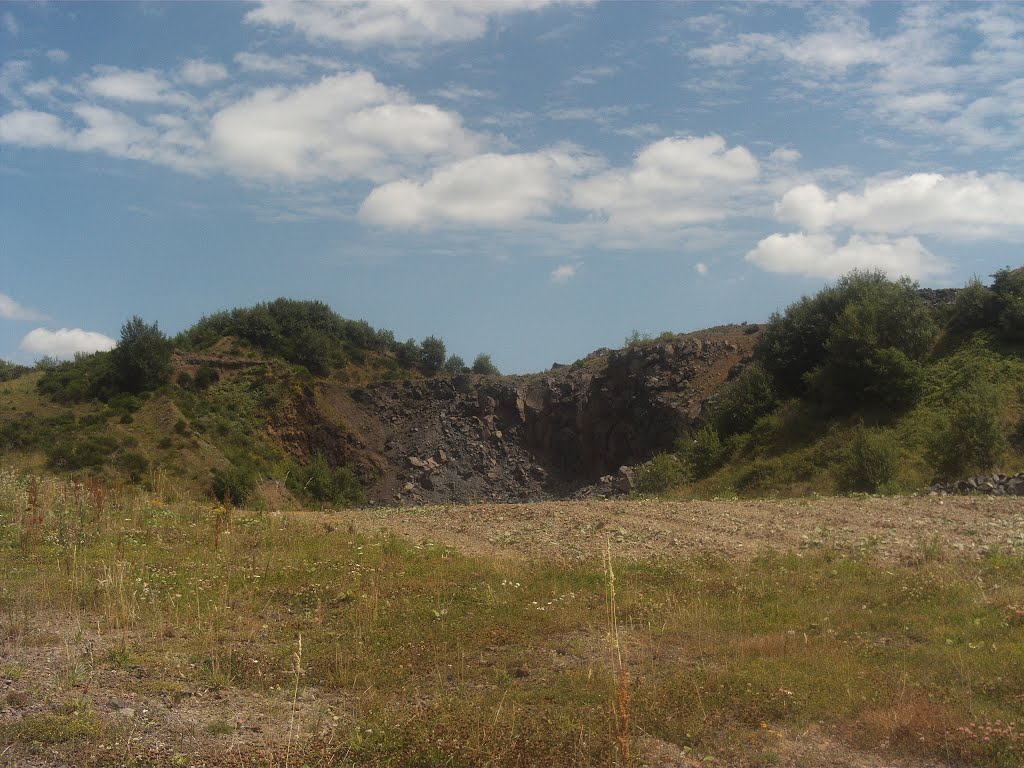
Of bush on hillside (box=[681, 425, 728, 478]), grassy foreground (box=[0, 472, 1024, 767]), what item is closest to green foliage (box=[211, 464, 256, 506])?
bush on hillside (box=[681, 425, 728, 478])

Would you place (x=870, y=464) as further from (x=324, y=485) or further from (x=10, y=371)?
(x=10, y=371)

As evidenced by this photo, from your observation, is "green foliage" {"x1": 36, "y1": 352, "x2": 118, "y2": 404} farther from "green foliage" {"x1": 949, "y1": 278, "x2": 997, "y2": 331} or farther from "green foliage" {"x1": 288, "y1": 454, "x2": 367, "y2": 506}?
"green foliage" {"x1": 949, "y1": 278, "x2": 997, "y2": 331}

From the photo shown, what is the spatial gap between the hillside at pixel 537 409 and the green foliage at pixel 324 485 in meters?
0.18

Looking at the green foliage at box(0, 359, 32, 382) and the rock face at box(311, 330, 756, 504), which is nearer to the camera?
the rock face at box(311, 330, 756, 504)

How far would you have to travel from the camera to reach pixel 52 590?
29.4 feet

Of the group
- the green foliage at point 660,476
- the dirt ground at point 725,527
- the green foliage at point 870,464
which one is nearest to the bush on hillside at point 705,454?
the green foliage at point 660,476

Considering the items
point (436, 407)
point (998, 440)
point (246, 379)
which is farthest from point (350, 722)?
point (436, 407)

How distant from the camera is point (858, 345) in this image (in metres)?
29.4

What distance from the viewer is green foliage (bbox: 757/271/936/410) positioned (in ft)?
94.1

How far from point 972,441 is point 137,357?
122ft

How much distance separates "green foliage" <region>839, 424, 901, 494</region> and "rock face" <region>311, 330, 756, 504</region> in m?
18.3

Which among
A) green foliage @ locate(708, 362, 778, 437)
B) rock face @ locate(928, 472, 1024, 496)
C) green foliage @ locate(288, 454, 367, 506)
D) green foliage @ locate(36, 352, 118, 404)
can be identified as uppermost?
green foliage @ locate(36, 352, 118, 404)

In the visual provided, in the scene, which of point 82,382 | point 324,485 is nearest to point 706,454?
point 324,485

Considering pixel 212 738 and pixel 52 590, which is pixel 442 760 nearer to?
pixel 212 738
